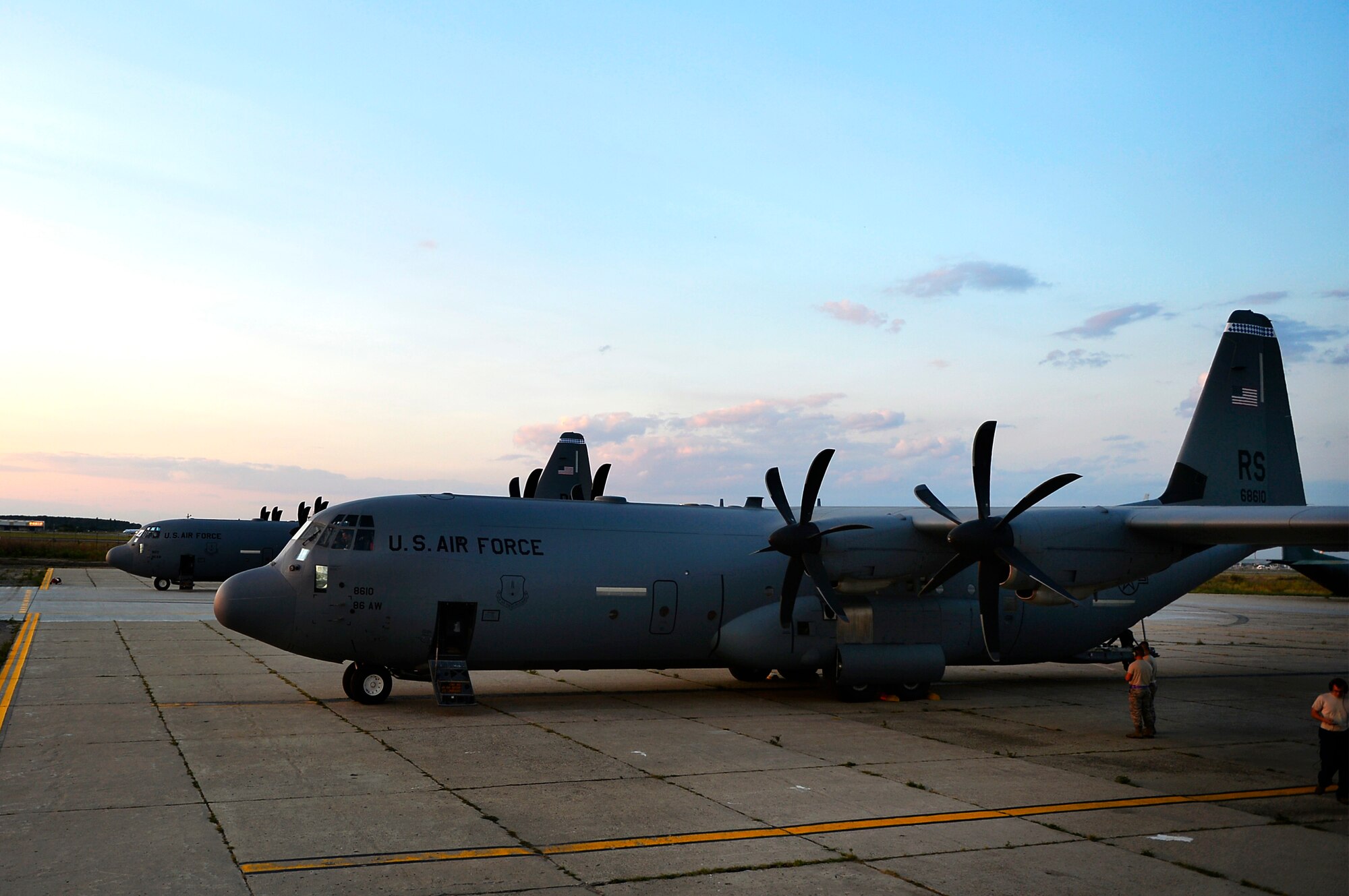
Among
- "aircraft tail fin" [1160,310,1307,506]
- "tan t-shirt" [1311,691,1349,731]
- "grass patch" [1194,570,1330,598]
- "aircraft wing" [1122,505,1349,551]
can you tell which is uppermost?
"aircraft tail fin" [1160,310,1307,506]

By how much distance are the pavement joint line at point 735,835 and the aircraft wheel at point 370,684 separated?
9444 millimetres

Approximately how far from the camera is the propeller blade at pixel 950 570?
59.4ft

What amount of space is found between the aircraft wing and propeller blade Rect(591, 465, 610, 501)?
38.8 feet

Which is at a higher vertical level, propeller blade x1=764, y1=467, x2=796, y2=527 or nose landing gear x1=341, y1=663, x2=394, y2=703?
propeller blade x1=764, y1=467, x2=796, y2=527

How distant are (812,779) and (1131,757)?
5.52 metres

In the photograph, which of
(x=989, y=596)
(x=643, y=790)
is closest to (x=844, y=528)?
(x=989, y=596)

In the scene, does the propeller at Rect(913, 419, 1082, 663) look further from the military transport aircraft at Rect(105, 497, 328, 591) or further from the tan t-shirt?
the military transport aircraft at Rect(105, 497, 328, 591)

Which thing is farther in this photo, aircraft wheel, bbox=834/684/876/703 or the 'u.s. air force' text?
aircraft wheel, bbox=834/684/876/703

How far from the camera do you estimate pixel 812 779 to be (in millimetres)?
13258

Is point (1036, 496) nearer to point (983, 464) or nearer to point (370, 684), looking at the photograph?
point (983, 464)

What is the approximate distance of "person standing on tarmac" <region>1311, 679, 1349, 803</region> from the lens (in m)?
12.4

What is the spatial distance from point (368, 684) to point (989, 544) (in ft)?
37.7

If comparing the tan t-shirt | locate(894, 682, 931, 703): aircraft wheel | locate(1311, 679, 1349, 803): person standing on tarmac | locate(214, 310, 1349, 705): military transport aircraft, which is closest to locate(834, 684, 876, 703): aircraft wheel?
locate(214, 310, 1349, 705): military transport aircraft

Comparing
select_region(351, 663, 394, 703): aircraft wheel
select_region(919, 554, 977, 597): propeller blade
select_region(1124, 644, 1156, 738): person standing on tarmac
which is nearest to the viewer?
select_region(1124, 644, 1156, 738): person standing on tarmac
